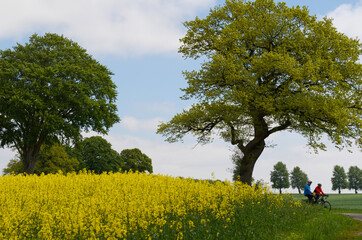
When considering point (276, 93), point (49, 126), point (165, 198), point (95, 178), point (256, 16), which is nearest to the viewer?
point (165, 198)

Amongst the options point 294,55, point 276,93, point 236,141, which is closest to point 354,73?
point 294,55

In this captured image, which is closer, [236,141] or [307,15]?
[307,15]

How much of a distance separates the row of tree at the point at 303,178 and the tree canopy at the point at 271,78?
193 feet

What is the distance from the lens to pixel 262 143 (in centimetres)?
2453

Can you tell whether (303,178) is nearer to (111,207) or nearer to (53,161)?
(53,161)

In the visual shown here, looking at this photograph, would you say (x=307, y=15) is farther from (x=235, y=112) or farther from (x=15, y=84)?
(x=15, y=84)

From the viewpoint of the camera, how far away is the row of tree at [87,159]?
44.3 meters

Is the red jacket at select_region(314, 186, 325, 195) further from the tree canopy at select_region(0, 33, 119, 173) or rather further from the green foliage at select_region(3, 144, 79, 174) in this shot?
the green foliage at select_region(3, 144, 79, 174)

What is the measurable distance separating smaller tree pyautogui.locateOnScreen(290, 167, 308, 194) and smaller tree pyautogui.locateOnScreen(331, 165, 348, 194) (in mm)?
9904

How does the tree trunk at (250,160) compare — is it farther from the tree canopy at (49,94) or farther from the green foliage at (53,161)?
the green foliage at (53,161)

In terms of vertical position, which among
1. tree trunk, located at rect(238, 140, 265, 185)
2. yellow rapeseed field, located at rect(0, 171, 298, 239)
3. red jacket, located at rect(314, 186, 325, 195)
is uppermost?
tree trunk, located at rect(238, 140, 265, 185)

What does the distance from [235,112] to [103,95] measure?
17.9 meters

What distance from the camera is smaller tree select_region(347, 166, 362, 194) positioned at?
8650 cm

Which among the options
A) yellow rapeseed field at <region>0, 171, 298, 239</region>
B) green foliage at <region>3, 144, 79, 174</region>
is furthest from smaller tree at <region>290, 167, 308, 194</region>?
yellow rapeseed field at <region>0, 171, 298, 239</region>
